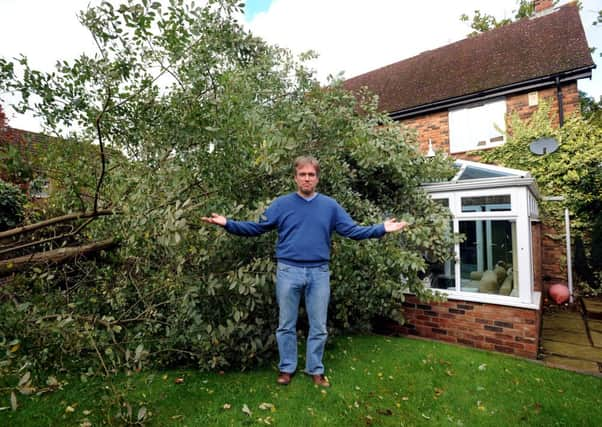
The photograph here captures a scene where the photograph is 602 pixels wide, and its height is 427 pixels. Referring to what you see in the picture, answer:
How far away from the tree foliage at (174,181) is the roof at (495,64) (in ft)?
22.7

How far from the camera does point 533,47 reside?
9617 millimetres

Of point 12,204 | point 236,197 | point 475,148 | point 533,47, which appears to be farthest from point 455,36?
point 12,204

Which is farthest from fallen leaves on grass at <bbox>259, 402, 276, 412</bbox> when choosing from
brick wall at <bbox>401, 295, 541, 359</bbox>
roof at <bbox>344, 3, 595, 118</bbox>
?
roof at <bbox>344, 3, 595, 118</bbox>

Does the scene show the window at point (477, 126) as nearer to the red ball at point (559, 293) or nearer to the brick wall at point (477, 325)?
the red ball at point (559, 293)

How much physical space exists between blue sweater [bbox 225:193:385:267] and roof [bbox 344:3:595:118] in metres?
8.21

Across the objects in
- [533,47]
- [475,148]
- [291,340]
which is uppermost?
[533,47]

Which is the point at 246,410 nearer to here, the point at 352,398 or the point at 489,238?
the point at 352,398

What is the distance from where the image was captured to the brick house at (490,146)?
184 inches

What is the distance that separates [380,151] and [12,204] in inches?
327

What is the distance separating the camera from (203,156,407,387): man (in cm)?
285

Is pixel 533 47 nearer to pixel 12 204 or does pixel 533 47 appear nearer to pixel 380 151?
pixel 380 151

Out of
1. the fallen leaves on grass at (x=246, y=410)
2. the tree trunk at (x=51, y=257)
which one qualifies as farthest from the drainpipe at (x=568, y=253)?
the tree trunk at (x=51, y=257)

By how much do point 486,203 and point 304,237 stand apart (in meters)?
3.43

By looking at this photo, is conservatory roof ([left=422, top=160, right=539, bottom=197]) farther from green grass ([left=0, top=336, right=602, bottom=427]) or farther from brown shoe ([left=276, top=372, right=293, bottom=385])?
brown shoe ([left=276, top=372, right=293, bottom=385])
